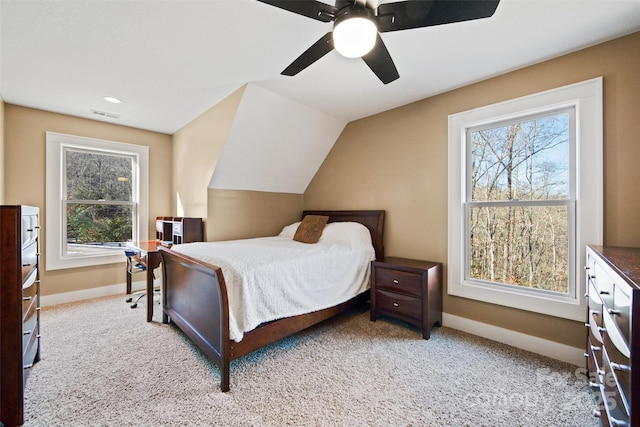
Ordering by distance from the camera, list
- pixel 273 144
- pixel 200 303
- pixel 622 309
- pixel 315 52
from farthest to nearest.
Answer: pixel 273 144, pixel 200 303, pixel 315 52, pixel 622 309

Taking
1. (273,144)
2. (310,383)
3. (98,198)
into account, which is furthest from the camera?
(98,198)

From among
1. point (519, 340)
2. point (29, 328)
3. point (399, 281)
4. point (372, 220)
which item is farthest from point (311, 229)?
point (29, 328)

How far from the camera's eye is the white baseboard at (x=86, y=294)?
333 cm

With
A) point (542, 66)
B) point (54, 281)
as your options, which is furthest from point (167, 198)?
point (542, 66)

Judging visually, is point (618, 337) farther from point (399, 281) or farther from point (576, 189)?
point (399, 281)

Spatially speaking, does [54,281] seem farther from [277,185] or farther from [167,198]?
[277,185]

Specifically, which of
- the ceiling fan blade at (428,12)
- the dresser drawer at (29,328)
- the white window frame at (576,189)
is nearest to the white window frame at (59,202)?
the dresser drawer at (29,328)

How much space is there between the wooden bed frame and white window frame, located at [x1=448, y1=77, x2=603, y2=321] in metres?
1.25

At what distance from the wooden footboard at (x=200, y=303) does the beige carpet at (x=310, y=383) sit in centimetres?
20

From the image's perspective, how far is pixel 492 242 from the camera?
260 cm

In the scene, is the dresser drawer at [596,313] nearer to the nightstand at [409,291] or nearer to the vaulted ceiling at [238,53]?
the nightstand at [409,291]

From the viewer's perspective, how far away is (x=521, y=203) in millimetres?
2393

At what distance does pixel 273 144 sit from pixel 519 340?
10.8 ft

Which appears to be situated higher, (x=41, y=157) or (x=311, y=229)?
(x=41, y=157)
